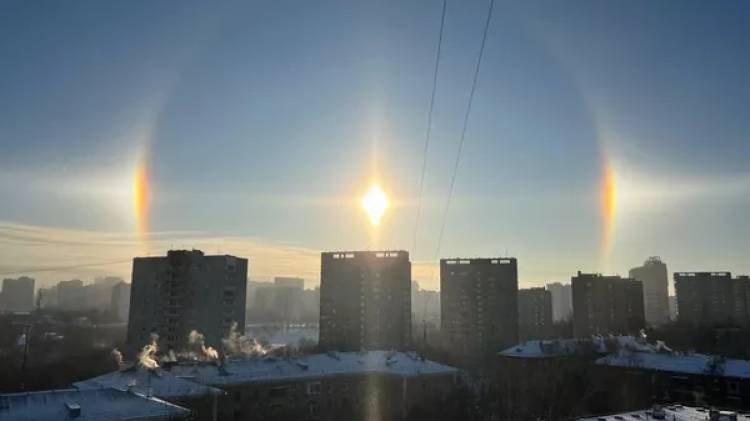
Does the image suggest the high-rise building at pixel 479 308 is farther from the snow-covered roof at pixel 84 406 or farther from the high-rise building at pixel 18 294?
the high-rise building at pixel 18 294

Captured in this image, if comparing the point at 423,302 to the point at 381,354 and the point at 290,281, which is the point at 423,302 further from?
the point at 381,354

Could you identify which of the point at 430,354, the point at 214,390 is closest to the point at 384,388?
the point at 214,390

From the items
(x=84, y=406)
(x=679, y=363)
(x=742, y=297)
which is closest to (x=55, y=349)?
(x=84, y=406)

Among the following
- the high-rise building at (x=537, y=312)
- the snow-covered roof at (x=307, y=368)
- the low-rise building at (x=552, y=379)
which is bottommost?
the low-rise building at (x=552, y=379)

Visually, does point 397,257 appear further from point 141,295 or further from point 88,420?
point 88,420

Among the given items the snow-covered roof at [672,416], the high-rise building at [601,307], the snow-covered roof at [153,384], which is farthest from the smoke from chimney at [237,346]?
the high-rise building at [601,307]
